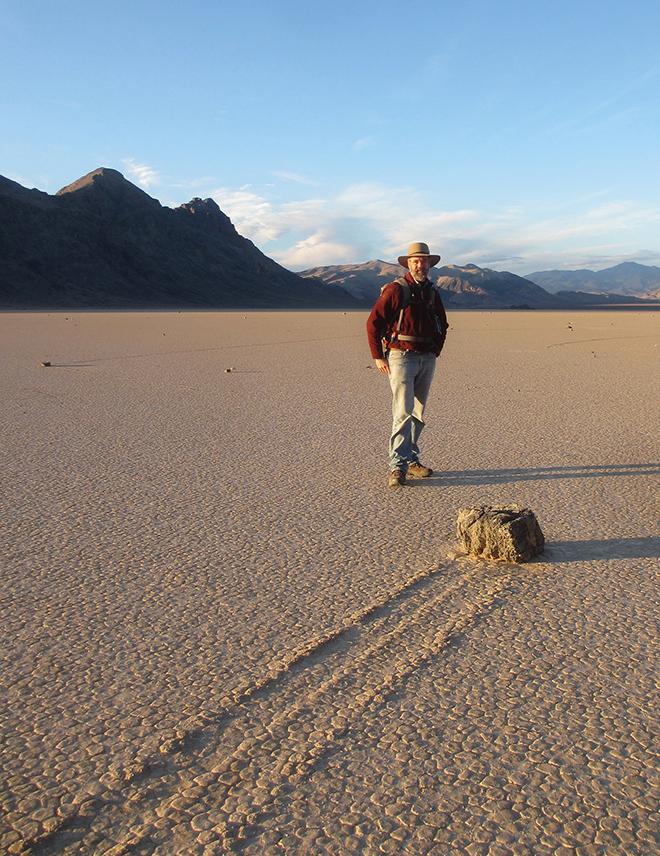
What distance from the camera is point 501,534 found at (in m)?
4.15

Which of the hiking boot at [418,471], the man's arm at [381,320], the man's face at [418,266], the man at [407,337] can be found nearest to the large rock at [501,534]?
the man at [407,337]

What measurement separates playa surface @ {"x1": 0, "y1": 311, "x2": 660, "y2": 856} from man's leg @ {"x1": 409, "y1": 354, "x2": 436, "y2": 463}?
0.38 meters

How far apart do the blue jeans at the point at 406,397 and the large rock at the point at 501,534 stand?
1.61 meters

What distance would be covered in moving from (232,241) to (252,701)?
13176 centimetres

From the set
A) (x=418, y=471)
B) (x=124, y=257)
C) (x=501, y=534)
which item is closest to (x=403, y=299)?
(x=418, y=471)

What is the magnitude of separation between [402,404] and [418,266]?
974mm

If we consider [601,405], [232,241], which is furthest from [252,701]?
[232,241]

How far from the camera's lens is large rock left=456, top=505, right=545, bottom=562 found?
4.15m

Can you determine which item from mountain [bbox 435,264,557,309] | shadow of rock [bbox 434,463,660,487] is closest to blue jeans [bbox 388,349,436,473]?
shadow of rock [bbox 434,463,660,487]

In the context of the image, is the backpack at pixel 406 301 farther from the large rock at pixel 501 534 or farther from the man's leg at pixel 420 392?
the large rock at pixel 501 534

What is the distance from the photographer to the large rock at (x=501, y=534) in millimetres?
4152

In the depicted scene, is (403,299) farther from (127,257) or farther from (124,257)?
(127,257)

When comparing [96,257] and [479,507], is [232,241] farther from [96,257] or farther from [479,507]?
[479,507]

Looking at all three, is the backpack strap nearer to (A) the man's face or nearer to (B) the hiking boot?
(A) the man's face
